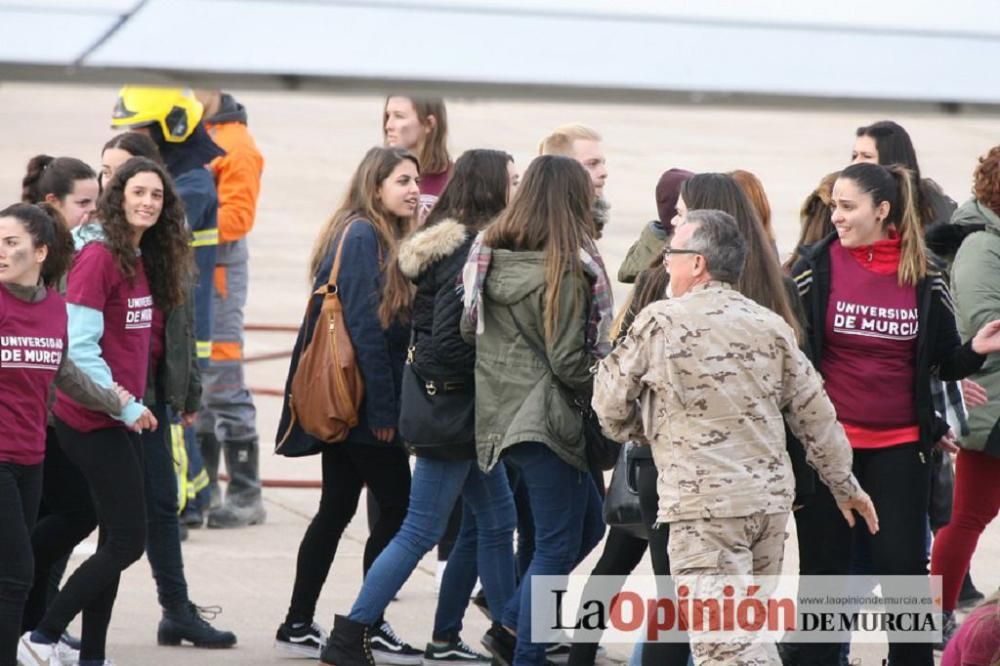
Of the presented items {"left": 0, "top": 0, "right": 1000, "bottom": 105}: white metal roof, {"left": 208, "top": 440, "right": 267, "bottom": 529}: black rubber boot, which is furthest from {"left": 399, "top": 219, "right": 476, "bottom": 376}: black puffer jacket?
{"left": 0, "top": 0, "right": 1000, "bottom": 105}: white metal roof

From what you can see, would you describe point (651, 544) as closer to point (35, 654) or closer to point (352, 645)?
point (352, 645)

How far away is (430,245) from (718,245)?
1374 mm

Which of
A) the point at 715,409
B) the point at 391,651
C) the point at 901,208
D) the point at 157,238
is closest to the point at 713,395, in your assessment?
the point at 715,409

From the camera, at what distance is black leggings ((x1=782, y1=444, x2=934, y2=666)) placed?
591cm

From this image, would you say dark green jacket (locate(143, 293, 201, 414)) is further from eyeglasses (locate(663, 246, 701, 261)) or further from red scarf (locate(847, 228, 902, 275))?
red scarf (locate(847, 228, 902, 275))

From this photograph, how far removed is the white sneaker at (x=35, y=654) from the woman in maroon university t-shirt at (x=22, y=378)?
0.48 meters

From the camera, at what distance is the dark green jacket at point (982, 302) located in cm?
645

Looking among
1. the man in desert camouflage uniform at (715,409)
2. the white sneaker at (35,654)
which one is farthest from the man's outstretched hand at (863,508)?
the white sneaker at (35,654)

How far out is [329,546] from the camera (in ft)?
22.1

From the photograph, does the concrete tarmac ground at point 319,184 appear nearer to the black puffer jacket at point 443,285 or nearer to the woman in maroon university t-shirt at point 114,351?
the woman in maroon university t-shirt at point 114,351

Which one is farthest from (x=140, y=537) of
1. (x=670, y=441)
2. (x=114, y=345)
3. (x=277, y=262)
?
(x=277, y=262)

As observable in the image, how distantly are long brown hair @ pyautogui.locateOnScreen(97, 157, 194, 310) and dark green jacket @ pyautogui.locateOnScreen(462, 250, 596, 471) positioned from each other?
3.74 ft

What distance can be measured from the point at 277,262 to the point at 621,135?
392 inches

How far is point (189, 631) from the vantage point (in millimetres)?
6738
